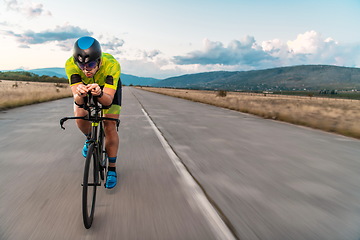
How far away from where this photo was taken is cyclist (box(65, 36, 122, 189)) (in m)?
2.66

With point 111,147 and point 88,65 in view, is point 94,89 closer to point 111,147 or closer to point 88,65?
point 88,65

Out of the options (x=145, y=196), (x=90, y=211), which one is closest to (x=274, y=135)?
(x=145, y=196)

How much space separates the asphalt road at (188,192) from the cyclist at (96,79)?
0.70 m

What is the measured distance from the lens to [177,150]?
245 inches

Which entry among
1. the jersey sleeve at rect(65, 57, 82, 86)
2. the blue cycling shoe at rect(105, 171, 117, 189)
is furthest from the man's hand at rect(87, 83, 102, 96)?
the blue cycling shoe at rect(105, 171, 117, 189)

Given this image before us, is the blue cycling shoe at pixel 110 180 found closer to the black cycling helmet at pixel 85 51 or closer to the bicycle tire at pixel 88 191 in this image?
the bicycle tire at pixel 88 191

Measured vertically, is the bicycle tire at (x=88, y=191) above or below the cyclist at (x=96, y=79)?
below

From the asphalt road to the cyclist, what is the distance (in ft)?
2.29

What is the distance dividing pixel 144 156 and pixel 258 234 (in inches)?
134

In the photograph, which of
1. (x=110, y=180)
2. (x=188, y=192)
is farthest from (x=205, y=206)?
(x=110, y=180)

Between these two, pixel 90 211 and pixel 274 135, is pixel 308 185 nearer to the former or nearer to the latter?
pixel 90 211

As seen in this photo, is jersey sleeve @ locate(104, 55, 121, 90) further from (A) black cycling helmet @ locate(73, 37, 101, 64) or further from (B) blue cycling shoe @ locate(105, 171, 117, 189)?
(B) blue cycling shoe @ locate(105, 171, 117, 189)

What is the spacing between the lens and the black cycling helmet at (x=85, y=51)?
2654 millimetres

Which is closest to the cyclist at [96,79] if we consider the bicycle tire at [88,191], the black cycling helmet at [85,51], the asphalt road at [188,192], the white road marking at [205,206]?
the black cycling helmet at [85,51]
